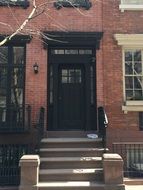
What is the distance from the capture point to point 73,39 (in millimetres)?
13227

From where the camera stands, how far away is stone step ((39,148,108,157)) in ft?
37.0

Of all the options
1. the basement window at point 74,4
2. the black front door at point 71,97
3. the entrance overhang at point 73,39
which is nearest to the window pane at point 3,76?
the entrance overhang at point 73,39

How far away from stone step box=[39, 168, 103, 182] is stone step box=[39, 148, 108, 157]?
0.94 metres

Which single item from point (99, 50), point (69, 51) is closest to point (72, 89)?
point (69, 51)

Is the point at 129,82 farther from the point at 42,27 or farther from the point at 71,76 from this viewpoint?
the point at 42,27

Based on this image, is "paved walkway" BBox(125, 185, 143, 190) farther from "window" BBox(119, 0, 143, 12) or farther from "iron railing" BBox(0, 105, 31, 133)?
"window" BBox(119, 0, 143, 12)

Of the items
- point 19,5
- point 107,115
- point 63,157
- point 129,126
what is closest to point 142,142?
point 129,126

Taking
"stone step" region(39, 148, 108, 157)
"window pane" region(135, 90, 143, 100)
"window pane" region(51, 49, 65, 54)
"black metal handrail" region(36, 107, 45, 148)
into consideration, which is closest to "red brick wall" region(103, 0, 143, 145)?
"window pane" region(135, 90, 143, 100)

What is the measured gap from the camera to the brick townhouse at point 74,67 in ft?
42.3

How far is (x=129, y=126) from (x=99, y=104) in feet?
4.29

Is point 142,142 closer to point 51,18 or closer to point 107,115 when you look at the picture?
point 107,115

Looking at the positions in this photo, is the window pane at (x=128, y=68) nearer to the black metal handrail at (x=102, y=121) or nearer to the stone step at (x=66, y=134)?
the black metal handrail at (x=102, y=121)

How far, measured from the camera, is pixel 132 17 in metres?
13.5

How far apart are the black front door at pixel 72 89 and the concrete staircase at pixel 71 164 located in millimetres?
1184
